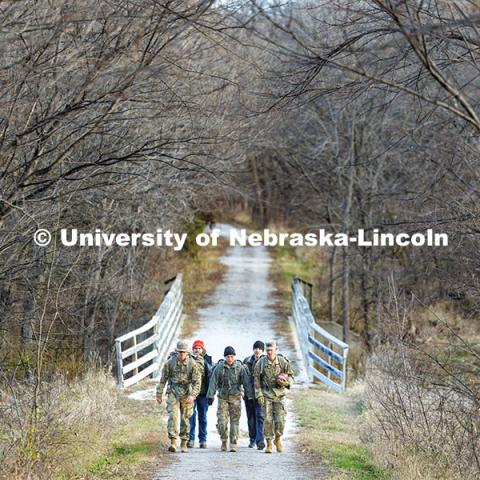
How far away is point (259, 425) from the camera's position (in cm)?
1377

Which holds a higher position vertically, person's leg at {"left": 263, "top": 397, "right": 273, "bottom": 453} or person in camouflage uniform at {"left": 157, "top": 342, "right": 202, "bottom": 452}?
person in camouflage uniform at {"left": 157, "top": 342, "right": 202, "bottom": 452}

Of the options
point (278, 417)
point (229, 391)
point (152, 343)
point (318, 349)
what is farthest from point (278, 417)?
point (318, 349)

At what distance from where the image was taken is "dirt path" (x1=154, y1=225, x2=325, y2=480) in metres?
11.6

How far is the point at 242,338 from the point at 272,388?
12.9m

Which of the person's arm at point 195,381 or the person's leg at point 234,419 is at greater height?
the person's arm at point 195,381

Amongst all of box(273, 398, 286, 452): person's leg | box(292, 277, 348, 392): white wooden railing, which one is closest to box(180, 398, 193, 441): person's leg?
box(273, 398, 286, 452): person's leg

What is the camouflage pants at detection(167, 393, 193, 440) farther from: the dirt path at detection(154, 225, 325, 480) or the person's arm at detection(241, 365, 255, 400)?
the person's arm at detection(241, 365, 255, 400)

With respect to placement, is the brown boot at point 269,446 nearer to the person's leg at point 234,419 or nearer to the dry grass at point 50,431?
the person's leg at point 234,419

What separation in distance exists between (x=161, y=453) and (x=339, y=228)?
16.1m

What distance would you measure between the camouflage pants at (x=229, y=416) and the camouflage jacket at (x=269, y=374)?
0.31 metres

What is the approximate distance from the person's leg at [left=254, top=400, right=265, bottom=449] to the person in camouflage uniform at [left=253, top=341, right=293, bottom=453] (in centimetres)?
22

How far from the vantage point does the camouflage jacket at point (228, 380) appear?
44.1 ft

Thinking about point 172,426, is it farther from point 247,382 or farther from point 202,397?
point 247,382

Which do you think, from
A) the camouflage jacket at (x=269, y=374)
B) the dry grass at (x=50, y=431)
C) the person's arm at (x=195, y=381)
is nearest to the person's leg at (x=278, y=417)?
the camouflage jacket at (x=269, y=374)
